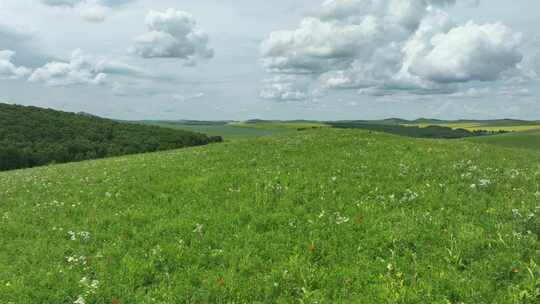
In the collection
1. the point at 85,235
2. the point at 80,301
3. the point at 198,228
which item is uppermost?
the point at 198,228

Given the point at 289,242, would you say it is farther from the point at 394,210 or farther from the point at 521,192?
the point at 521,192

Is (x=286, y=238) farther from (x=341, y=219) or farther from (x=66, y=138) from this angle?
(x=66, y=138)

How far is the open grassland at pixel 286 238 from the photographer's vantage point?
8.36 metres

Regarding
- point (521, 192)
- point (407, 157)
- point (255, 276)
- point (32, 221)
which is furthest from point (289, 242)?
point (407, 157)

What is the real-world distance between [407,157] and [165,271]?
46.3 ft

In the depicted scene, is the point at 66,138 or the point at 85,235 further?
the point at 66,138

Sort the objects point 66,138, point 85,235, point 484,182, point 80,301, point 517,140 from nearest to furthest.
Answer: point 80,301 → point 85,235 → point 484,182 → point 517,140 → point 66,138

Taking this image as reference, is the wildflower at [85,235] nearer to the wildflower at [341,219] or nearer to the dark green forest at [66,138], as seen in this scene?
the wildflower at [341,219]

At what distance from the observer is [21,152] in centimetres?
8806

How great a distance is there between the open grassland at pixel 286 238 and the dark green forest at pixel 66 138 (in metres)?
76.8

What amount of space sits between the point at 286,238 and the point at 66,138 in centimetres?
11612

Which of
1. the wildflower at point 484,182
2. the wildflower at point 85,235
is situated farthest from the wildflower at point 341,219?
the wildflower at point 85,235

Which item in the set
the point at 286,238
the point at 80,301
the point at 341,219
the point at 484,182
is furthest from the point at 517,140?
the point at 80,301

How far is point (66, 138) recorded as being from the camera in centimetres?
11212
